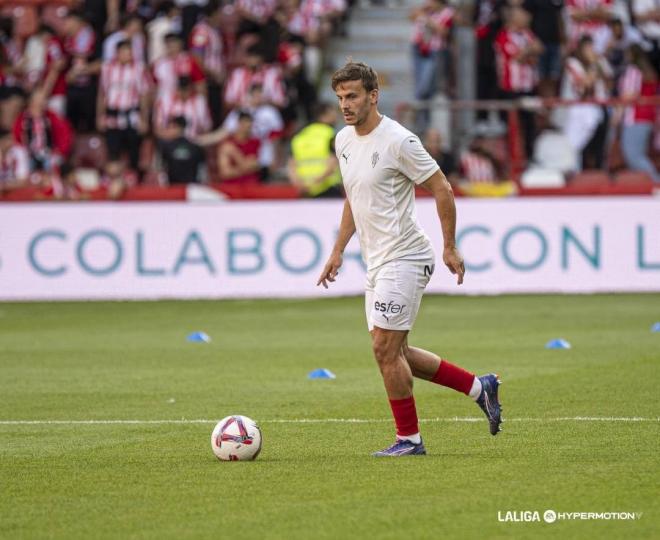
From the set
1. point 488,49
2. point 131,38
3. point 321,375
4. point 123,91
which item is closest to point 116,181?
point 123,91

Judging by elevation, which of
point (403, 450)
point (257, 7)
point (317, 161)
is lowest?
point (317, 161)

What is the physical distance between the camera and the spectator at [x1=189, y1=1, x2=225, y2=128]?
2480cm

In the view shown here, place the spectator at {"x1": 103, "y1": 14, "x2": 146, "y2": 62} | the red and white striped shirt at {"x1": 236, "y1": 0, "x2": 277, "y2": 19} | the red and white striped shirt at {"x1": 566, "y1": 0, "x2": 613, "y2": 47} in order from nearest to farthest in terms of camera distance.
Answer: the red and white striped shirt at {"x1": 566, "y1": 0, "x2": 613, "y2": 47} < the spectator at {"x1": 103, "y1": 14, "x2": 146, "y2": 62} < the red and white striped shirt at {"x1": 236, "y1": 0, "x2": 277, "y2": 19}

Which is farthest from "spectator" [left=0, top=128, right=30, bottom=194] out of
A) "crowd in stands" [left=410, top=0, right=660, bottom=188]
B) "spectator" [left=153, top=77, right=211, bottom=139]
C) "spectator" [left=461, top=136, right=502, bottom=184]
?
"spectator" [left=461, top=136, right=502, bottom=184]

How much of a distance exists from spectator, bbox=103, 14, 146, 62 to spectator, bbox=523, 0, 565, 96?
5.90m

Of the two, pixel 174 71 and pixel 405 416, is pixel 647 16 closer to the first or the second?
pixel 174 71

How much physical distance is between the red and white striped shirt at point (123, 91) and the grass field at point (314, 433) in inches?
269

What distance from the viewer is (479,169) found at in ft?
74.7

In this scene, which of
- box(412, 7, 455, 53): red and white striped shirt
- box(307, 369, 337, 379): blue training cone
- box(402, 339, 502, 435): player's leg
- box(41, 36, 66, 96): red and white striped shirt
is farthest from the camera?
box(41, 36, 66, 96): red and white striped shirt

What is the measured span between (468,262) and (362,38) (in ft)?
22.9

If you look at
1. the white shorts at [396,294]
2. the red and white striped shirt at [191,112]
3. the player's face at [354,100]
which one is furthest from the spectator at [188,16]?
the white shorts at [396,294]

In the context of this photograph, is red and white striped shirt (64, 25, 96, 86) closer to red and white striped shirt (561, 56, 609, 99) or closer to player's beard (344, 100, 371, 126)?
red and white striped shirt (561, 56, 609, 99)

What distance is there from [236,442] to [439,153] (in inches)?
533

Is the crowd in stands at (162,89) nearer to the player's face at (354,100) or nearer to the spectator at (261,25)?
the spectator at (261,25)
